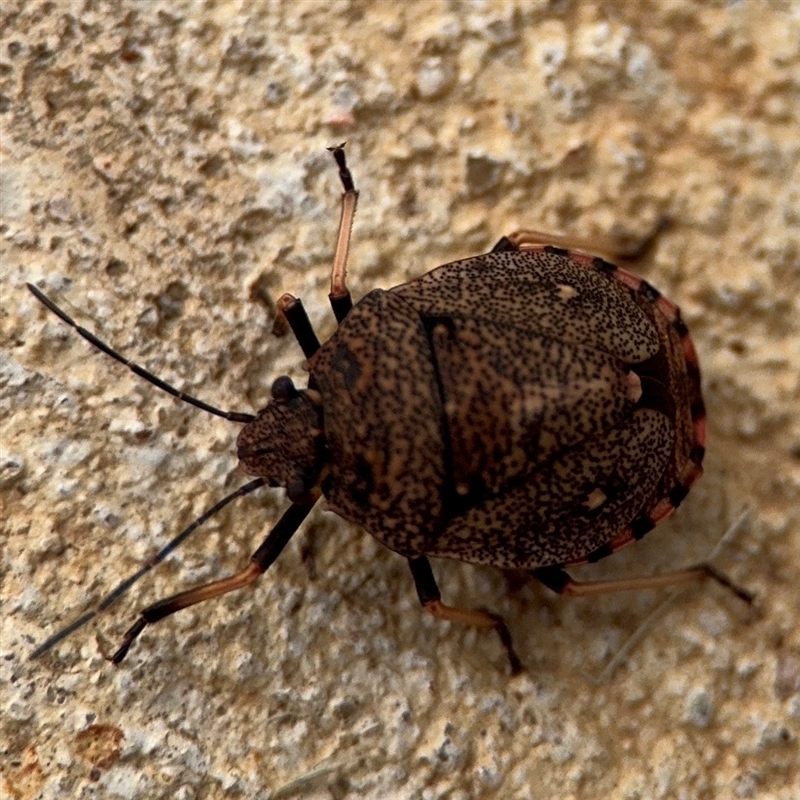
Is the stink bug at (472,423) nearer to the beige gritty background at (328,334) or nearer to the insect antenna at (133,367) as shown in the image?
the insect antenna at (133,367)

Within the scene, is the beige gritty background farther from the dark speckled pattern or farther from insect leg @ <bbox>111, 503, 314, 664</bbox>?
the dark speckled pattern

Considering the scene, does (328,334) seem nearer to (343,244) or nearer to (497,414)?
(343,244)

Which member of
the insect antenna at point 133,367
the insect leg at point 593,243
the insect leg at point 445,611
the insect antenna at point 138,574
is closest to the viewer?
the insect antenna at point 138,574

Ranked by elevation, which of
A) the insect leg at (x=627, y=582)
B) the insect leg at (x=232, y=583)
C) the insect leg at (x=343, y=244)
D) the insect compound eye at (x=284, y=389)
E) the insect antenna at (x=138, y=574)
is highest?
the insect leg at (x=343, y=244)

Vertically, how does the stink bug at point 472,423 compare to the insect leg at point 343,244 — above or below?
below

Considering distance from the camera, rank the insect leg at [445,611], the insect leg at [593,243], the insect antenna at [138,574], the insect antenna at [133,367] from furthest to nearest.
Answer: the insect leg at [593,243], the insect leg at [445,611], the insect antenna at [133,367], the insect antenna at [138,574]

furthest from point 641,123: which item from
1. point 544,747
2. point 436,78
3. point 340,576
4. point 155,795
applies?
point 155,795

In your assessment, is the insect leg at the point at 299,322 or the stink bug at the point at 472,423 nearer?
the stink bug at the point at 472,423

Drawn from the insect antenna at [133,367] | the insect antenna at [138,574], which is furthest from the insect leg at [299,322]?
the insect antenna at [138,574]
